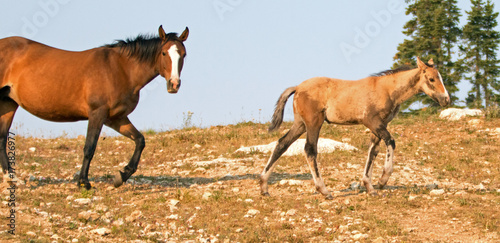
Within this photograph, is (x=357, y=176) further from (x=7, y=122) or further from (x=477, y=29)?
(x=477, y=29)

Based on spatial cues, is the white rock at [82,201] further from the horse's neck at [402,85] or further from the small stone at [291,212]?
the horse's neck at [402,85]

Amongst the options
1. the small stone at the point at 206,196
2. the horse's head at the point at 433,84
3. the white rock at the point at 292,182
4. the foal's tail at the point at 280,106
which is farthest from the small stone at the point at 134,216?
the horse's head at the point at 433,84

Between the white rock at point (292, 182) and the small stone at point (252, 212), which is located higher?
the white rock at point (292, 182)

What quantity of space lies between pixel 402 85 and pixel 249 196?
11.1 ft

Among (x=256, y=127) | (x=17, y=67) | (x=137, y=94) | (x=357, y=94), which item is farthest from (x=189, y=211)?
(x=256, y=127)

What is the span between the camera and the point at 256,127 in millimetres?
17609

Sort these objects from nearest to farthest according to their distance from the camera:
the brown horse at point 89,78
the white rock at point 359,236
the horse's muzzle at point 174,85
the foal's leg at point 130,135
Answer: the white rock at point 359,236 < the horse's muzzle at point 174,85 < the brown horse at point 89,78 < the foal's leg at point 130,135

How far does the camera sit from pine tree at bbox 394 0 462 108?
1387 inches

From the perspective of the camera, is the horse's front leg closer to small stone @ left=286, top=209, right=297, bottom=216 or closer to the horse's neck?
the horse's neck

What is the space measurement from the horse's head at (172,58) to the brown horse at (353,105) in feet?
6.23

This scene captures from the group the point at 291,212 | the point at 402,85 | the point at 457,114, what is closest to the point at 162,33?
the point at 291,212

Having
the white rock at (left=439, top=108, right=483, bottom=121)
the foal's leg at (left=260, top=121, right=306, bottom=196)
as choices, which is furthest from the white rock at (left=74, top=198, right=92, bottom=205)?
the white rock at (left=439, top=108, right=483, bottom=121)

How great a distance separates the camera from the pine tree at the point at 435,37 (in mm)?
35219

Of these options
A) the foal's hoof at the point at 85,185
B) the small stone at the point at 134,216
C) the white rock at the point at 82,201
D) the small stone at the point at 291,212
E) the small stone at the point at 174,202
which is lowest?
the small stone at the point at 291,212
